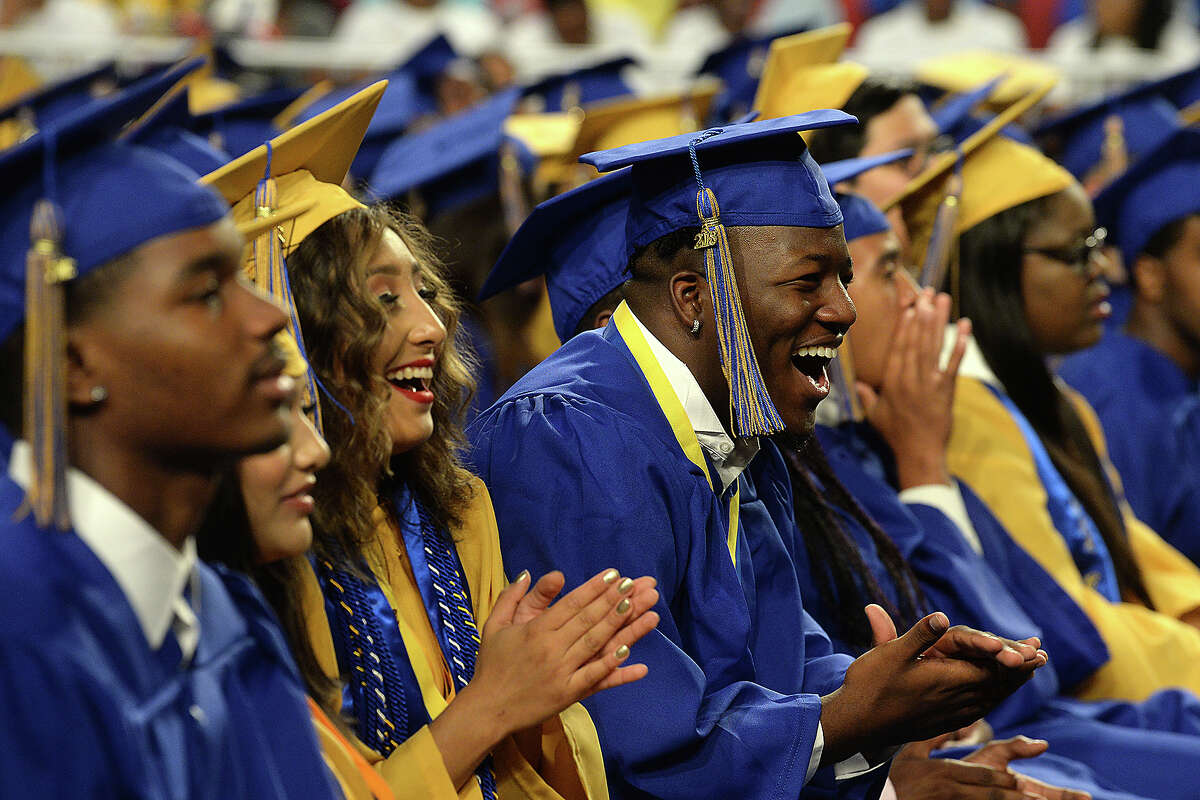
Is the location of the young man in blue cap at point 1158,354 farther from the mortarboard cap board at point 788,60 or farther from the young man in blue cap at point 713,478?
the young man in blue cap at point 713,478

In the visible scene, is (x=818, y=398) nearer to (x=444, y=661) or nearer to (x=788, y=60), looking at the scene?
(x=444, y=661)

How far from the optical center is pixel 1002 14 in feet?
30.4

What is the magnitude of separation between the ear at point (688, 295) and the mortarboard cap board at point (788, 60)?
6.51 ft

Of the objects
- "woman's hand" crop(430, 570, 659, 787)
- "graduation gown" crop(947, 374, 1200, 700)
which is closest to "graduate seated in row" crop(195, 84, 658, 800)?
"woman's hand" crop(430, 570, 659, 787)

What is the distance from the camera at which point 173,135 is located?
91.7 inches

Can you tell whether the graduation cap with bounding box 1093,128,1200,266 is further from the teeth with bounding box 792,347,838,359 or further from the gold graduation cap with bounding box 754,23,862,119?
the teeth with bounding box 792,347,838,359

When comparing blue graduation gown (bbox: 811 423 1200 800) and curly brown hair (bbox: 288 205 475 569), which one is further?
blue graduation gown (bbox: 811 423 1200 800)

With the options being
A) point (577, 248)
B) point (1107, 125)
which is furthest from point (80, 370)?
point (1107, 125)

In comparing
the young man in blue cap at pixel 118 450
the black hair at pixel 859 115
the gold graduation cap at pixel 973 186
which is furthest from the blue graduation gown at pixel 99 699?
the black hair at pixel 859 115

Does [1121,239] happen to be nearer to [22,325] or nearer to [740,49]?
[740,49]

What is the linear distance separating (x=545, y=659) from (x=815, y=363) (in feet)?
2.56

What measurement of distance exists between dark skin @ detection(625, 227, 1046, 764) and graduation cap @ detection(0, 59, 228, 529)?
38.6 inches

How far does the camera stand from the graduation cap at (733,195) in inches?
89.8

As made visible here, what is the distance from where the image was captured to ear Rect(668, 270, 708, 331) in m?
2.35
